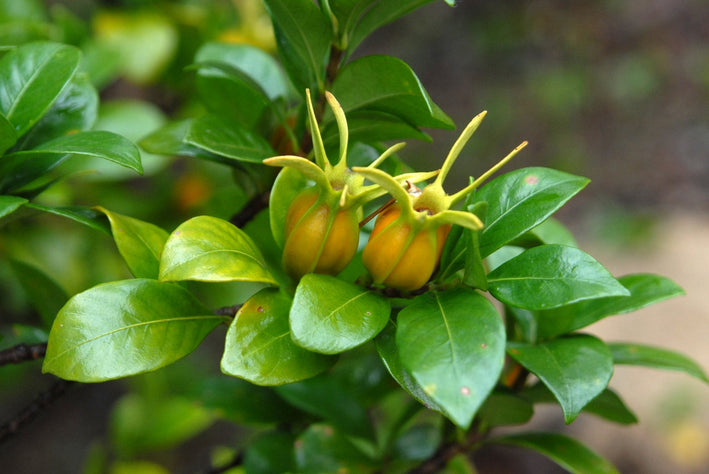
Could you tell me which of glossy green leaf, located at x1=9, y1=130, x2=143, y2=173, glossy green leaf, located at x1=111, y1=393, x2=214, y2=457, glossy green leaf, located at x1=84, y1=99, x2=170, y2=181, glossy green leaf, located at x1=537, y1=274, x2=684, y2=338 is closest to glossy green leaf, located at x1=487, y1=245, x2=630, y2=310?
glossy green leaf, located at x1=537, y1=274, x2=684, y2=338

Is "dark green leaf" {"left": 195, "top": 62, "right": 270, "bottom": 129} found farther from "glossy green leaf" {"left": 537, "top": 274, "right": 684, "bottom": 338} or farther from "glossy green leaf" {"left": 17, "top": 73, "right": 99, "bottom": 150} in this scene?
"glossy green leaf" {"left": 537, "top": 274, "right": 684, "bottom": 338}

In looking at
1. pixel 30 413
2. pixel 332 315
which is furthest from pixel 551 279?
pixel 30 413

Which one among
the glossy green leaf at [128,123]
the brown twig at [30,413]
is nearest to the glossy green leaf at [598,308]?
the brown twig at [30,413]

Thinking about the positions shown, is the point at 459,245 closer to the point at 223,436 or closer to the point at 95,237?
the point at 95,237

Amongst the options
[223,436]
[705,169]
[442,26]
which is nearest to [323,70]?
[223,436]

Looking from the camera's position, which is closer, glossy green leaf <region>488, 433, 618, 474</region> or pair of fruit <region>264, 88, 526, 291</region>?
pair of fruit <region>264, 88, 526, 291</region>
